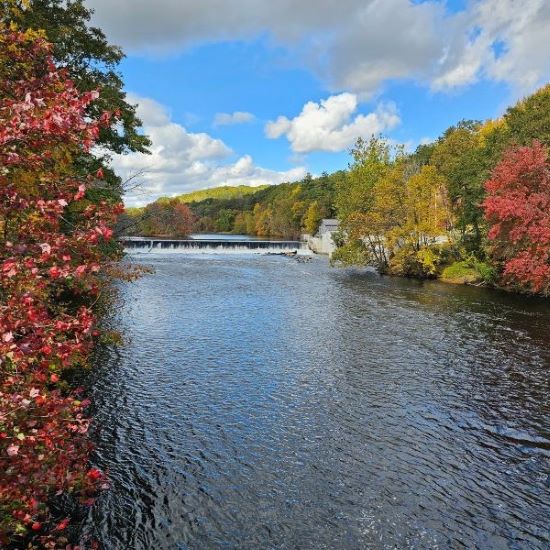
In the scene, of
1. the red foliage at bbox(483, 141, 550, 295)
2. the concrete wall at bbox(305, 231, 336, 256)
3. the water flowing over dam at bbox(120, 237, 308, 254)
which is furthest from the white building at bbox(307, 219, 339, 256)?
the red foliage at bbox(483, 141, 550, 295)

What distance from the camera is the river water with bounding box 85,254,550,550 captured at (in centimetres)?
876

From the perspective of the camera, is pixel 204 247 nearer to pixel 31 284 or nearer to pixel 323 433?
pixel 323 433

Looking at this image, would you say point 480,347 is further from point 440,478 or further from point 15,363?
point 15,363

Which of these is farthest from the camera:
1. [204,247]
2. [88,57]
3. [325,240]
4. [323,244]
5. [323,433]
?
[323,244]

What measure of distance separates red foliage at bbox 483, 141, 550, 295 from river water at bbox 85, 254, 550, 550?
5.22 m

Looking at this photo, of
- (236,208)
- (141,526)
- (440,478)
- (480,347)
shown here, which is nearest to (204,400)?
(141,526)

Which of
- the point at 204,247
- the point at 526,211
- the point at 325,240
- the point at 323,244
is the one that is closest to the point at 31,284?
the point at 526,211

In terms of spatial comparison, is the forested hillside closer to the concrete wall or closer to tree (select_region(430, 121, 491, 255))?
tree (select_region(430, 121, 491, 255))

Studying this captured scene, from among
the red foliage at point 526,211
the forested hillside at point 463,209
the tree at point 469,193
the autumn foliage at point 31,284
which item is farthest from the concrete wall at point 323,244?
the autumn foliage at point 31,284

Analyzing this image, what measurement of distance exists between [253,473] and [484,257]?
37.3 metres

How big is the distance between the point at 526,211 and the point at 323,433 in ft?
75.8

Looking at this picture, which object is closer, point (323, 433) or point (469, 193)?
point (323, 433)

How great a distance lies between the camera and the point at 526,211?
2833 cm

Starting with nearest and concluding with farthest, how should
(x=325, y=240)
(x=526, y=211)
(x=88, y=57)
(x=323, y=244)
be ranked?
1. (x=88, y=57)
2. (x=526, y=211)
3. (x=325, y=240)
4. (x=323, y=244)
